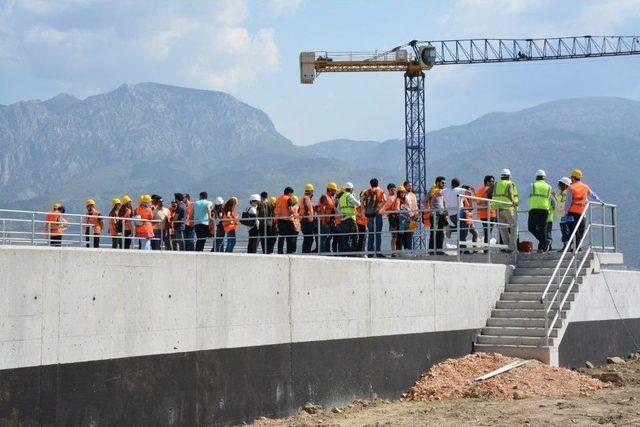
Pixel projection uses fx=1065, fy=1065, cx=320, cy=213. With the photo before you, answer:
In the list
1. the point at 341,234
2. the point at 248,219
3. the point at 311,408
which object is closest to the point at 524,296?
the point at 341,234

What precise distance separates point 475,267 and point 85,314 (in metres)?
8.85

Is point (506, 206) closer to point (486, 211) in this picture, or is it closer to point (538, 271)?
point (486, 211)

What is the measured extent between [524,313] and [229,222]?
23.4 ft

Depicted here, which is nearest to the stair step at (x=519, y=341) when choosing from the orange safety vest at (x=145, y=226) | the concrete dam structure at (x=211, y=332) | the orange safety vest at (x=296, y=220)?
the concrete dam structure at (x=211, y=332)

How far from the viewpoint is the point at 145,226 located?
22.3 m

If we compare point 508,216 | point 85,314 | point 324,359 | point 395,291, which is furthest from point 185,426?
point 508,216

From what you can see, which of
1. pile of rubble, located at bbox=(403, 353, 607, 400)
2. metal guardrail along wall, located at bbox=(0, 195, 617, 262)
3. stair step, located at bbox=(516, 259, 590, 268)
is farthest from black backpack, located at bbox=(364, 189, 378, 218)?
Answer: pile of rubble, located at bbox=(403, 353, 607, 400)

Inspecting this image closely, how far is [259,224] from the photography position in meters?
22.4

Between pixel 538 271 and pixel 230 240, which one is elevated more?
pixel 230 240

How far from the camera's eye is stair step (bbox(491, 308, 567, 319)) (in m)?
17.9

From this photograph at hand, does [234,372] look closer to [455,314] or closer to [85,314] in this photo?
[85,314]

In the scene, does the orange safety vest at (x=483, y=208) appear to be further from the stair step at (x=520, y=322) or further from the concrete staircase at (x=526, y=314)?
the stair step at (x=520, y=322)

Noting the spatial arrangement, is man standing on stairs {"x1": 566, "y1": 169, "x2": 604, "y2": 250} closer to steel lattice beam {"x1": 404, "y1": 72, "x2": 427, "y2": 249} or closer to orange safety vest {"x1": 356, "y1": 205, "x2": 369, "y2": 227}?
orange safety vest {"x1": 356, "y1": 205, "x2": 369, "y2": 227}

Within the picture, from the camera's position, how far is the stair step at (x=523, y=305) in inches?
712
